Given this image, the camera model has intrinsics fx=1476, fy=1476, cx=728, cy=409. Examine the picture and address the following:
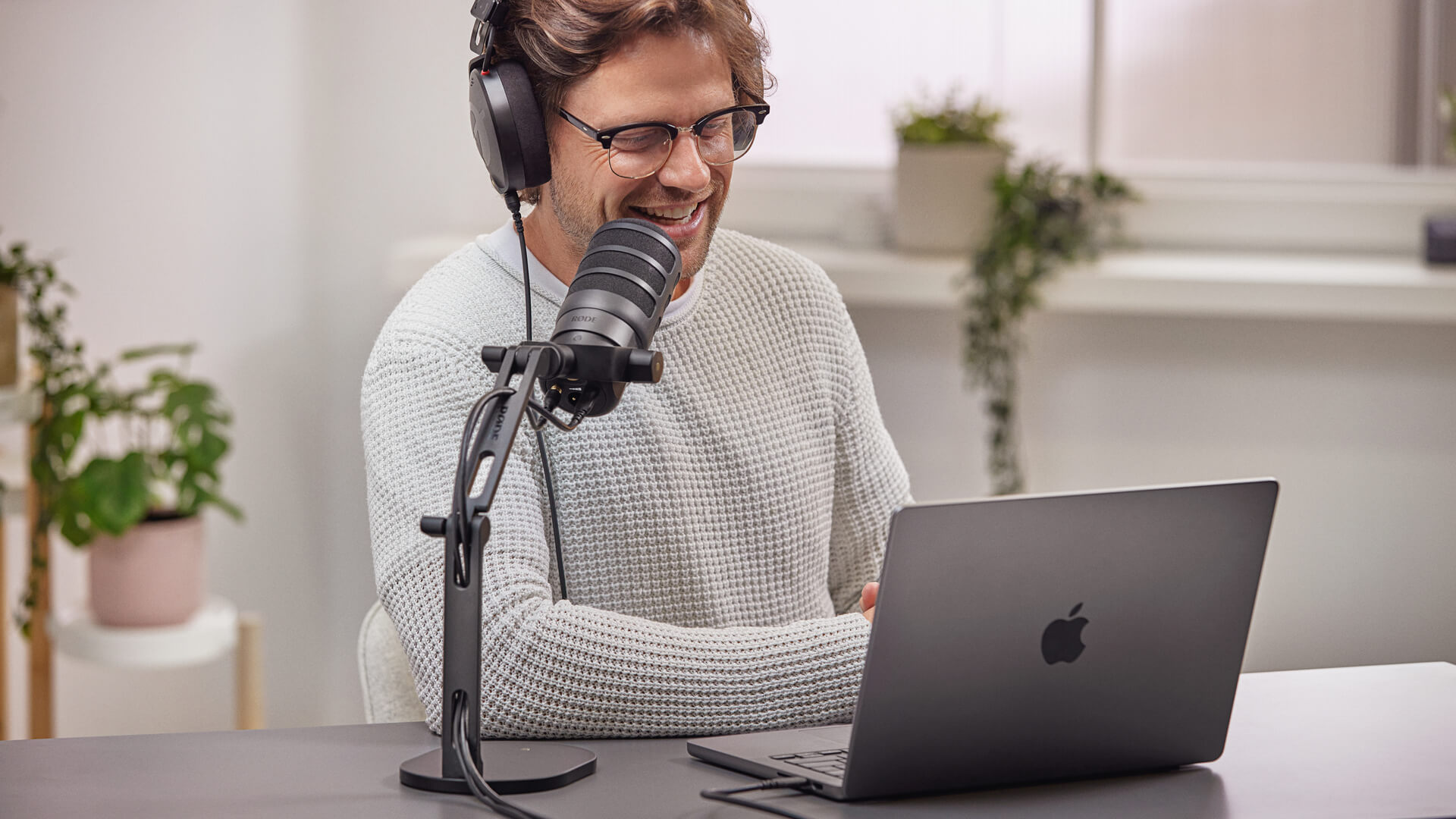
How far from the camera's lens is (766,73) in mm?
1367

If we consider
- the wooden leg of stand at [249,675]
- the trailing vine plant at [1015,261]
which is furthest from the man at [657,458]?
the wooden leg of stand at [249,675]

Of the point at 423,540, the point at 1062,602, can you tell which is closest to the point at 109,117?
the point at 423,540

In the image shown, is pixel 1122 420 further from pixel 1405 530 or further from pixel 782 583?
pixel 782 583

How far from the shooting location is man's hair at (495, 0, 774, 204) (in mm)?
1188

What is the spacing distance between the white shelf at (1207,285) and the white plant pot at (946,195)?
30 millimetres

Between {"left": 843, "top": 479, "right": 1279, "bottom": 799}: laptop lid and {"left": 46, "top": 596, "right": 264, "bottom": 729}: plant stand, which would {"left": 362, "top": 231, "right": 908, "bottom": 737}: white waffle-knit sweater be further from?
{"left": 46, "top": 596, "right": 264, "bottom": 729}: plant stand

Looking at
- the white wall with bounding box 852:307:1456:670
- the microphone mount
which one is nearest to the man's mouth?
the microphone mount

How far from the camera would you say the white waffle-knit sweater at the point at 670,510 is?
1.03m

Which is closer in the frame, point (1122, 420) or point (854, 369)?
point (854, 369)

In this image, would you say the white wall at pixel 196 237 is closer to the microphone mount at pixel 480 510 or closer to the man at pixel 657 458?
the man at pixel 657 458

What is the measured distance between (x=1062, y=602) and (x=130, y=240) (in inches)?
81.4

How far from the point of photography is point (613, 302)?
0.88 m

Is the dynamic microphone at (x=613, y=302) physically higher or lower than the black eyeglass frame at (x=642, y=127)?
lower

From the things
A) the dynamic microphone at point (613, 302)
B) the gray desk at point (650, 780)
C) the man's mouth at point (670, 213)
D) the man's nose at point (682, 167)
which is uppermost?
the man's nose at point (682, 167)
